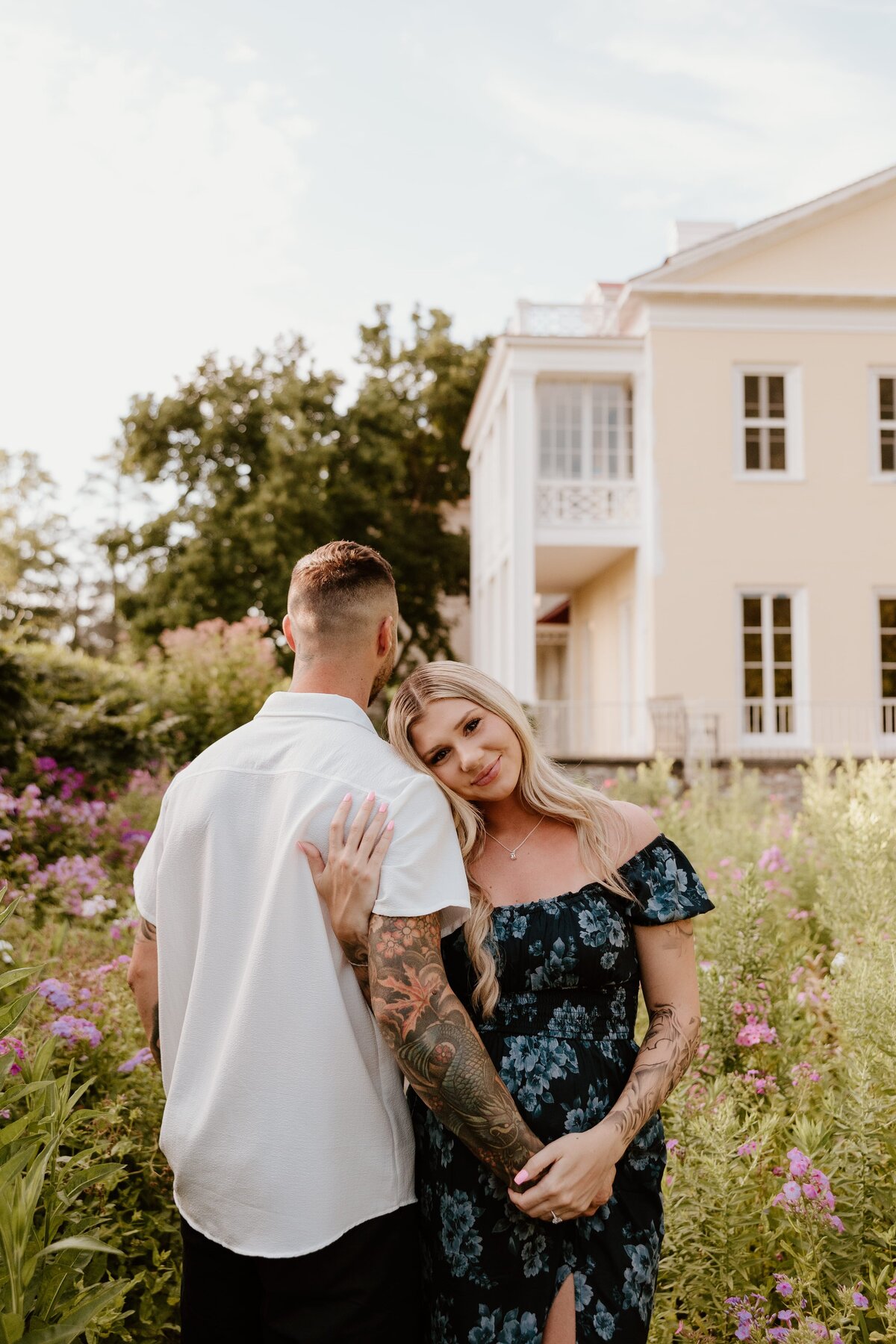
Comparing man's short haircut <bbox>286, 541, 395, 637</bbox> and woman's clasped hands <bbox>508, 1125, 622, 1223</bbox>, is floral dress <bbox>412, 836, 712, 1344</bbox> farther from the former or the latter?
man's short haircut <bbox>286, 541, 395, 637</bbox>

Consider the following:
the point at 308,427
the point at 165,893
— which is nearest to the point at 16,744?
the point at 165,893

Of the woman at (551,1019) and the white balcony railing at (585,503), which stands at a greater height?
the white balcony railing at (585,503)

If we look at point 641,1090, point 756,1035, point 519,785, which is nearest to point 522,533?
point 756,1035

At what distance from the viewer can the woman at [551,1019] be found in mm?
2020

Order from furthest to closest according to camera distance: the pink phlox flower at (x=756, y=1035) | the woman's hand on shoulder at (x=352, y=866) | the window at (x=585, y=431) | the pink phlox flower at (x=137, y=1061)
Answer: the window at (x=585, y=431) → the pink phlox flower at (x=756, y=1035) → the pink phlox flower at (x=137, y=1061) → the woman's hand on shoulder at (x=352, y=866)

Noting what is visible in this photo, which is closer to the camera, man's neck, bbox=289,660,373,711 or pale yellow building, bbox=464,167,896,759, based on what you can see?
man's neck, bbox=289,660,373,711

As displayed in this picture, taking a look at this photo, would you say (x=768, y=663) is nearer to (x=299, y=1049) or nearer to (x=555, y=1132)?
(x=555, y=1132)

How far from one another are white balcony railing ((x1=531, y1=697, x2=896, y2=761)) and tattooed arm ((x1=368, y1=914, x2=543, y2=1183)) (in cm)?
1364

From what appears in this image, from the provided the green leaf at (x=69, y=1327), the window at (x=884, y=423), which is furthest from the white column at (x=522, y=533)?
the green leaf at (x=69, y=1327)

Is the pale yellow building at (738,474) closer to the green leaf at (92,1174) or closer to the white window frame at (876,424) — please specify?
the white window frame at (876,424)

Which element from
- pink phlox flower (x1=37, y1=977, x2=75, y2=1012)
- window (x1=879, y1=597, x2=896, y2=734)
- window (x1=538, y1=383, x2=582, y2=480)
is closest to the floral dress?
pink phlox flower (x1=37, y1=977, x2=75, y2=1012)

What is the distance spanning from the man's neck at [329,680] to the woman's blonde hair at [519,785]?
24 cm

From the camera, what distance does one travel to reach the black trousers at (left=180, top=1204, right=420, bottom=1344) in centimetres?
189

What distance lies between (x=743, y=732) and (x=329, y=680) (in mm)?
15377
